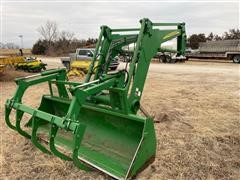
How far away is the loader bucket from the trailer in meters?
22.0

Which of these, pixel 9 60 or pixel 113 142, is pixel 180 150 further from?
pixel 9 60

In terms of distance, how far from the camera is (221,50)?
2480cm

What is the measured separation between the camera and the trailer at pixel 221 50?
2373 centimetres

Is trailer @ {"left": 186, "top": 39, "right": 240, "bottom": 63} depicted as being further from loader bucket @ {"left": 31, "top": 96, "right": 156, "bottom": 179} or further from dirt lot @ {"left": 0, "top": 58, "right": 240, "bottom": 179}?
loader bucket @ {"left": 31, "top": 96, "right": 156, "bottom": 179}

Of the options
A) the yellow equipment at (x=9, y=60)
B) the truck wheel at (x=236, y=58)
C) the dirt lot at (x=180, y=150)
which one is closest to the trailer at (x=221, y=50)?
the truck wheel at (x=236, y=58)

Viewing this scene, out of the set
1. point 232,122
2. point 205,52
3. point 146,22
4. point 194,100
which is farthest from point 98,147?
point 205,52

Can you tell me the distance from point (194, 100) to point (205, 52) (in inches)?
801

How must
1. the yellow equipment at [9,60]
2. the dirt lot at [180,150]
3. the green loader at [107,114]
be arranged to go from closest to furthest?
the green loader at [107,114], the dirt lot at [180,150], the yellow equipment at [9,60]

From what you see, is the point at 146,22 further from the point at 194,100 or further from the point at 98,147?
the point at 194,100

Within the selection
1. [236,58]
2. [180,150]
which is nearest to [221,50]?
[236,58]

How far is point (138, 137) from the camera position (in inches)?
145

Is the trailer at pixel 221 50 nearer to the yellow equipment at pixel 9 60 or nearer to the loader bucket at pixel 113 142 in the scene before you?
the yellow equipment at pixel 9 60

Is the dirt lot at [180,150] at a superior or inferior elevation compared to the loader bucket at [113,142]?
inferior

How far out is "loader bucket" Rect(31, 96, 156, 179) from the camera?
3246 millimetres
